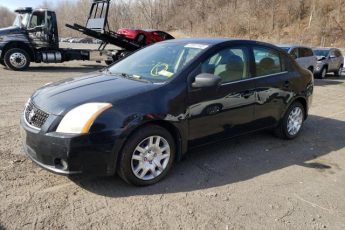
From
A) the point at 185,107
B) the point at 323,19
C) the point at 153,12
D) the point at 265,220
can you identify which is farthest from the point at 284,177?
the point at 153,12

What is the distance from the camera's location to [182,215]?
3.52 m

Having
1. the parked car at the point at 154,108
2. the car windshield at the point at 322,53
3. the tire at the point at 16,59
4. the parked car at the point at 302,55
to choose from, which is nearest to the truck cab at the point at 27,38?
the tire at the point at 16,59

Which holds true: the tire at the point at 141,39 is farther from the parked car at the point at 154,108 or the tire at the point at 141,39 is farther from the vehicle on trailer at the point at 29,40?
the parked car at the point at 154,108

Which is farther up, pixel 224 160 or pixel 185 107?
pixel 185 107

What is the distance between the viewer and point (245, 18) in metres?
44.3

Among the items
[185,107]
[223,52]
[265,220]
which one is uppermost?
[223,52]

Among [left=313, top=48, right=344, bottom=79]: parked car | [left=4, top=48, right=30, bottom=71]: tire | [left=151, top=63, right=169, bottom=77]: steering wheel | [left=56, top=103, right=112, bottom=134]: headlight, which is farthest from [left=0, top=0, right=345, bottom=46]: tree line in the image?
[left=56, top=103, right=112, bottom=134]: headlight

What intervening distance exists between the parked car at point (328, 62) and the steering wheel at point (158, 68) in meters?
14.0

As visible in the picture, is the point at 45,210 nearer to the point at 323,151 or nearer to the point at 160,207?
the point at 160,207

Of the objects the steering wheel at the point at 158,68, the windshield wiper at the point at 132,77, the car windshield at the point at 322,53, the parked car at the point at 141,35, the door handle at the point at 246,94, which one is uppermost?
the parked car at the point at 141,35

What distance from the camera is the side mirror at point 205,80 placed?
13.7ft

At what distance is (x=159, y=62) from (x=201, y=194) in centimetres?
179

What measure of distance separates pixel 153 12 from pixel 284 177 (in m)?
68.1

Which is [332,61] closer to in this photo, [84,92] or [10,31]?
[10,31]
